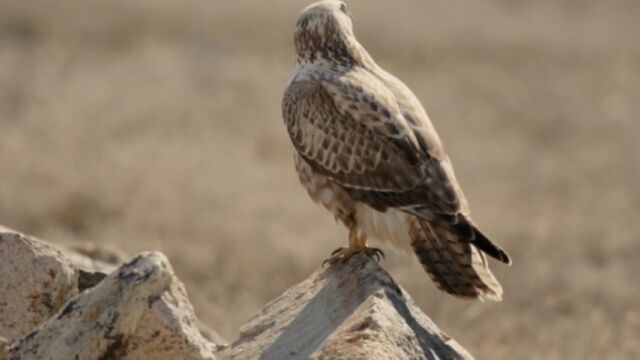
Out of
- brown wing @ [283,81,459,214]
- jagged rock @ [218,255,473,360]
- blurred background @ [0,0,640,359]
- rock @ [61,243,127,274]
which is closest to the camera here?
jagged rock @ [218,255,473,360]

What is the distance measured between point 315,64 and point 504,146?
1124 cm

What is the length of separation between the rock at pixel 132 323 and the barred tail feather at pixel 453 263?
159 centimetres

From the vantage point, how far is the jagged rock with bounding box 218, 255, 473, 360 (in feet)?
18.8

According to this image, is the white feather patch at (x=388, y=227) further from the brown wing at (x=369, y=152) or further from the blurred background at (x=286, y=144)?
the blurred background at (x=286, y=144)

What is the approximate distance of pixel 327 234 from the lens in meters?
14.7

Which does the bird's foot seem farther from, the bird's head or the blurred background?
the blurred background

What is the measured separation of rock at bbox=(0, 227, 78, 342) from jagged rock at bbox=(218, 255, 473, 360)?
2.39ft

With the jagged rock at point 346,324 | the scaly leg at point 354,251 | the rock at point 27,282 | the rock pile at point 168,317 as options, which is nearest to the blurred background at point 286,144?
the scaly leg at point 354,251

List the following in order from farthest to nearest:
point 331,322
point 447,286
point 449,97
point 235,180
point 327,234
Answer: point 449,97, point 235,180, point 327,234, point 447,286, point 331,322

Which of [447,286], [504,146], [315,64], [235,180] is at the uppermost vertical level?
[504,146]

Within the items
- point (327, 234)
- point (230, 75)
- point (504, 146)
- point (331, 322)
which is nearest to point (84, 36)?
point (230, 75)

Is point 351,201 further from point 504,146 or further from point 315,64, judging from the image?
point 504,146

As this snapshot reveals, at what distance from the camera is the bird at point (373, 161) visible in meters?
6.99

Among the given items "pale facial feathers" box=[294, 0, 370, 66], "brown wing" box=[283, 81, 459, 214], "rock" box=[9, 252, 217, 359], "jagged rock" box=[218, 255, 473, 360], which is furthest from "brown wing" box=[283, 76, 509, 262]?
"rock" box=[9, 252, 217, 359]
